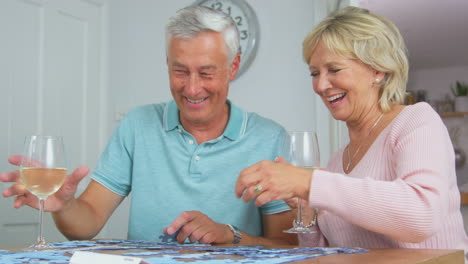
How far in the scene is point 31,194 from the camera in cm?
128

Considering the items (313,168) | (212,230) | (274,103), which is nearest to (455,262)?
(313,168)

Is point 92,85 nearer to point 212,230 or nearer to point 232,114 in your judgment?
point 232,114

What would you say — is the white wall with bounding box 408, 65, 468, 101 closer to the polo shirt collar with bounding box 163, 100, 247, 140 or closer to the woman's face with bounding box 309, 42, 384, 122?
the polo shirt collar with bounding box 163, 100, 247, 140

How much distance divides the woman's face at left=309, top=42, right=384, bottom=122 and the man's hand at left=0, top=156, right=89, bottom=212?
26.1 inches

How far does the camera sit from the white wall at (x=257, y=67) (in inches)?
125

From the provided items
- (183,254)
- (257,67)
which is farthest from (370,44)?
(257,67)

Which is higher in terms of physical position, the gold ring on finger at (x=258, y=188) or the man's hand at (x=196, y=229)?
the gold ring on finger at (x=258, y=188)

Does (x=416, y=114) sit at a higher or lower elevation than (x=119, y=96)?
lower

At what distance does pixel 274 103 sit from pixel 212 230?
1969 mm

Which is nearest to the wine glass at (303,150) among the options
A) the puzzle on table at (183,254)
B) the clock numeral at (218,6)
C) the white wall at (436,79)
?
the puzzle on table at (183,254)

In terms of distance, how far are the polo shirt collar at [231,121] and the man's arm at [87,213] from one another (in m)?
0.30

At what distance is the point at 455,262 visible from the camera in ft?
3.41

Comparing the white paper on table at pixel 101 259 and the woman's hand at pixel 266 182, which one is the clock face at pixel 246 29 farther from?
the white paper on table at pixel 101 259

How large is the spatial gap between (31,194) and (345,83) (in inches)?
32.6
